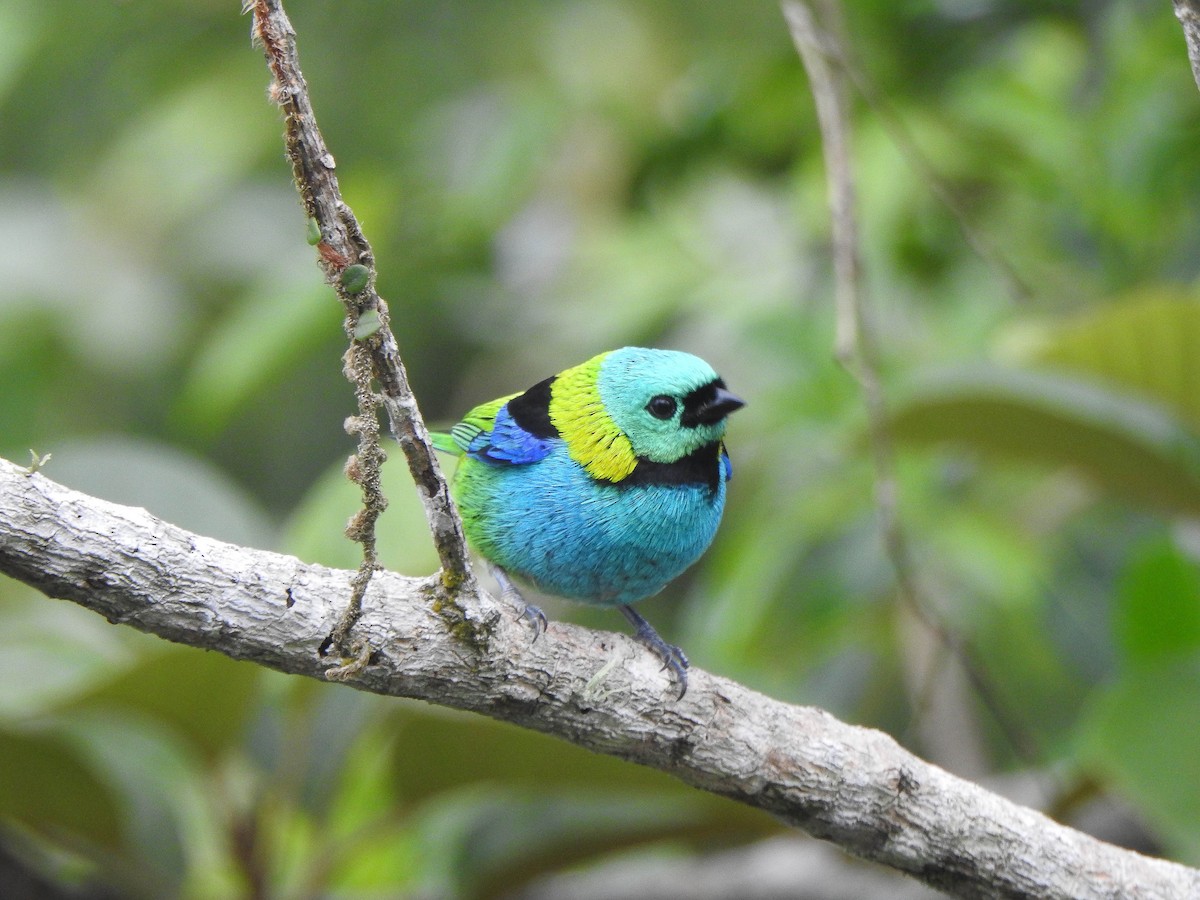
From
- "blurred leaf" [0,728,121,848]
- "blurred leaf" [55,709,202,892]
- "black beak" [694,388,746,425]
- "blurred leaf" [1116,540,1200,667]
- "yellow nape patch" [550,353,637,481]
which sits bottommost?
"blurred leaf" [0,728,121,848]

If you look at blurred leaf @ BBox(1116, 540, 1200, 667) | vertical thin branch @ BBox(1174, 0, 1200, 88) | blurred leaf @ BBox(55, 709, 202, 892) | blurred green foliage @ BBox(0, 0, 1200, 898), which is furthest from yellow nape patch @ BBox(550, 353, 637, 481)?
blurred leaf @ BBox(1116, 540, 1200, 667)

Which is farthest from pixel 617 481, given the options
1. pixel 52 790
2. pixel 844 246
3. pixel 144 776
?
pixel 144 776

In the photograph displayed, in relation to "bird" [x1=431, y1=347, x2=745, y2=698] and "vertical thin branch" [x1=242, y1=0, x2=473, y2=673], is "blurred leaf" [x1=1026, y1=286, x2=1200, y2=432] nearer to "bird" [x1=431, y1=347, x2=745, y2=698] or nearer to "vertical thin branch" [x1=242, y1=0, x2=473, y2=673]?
"bird" [x1=431, y1=347, x2=745, y2=698]

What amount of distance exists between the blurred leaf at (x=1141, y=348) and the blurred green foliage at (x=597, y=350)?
1 cm

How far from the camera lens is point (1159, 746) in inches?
119

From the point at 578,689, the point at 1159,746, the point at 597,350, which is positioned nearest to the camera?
the point at 578,689

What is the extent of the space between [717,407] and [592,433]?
0.23 meters

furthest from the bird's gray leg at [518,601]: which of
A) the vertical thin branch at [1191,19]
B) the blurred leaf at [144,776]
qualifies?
the vertical thin branch at [1191,19]

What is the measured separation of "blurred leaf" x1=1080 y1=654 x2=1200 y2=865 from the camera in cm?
291

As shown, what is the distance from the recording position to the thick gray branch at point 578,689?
1.68 metres

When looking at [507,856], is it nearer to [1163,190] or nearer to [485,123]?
[1163,190]

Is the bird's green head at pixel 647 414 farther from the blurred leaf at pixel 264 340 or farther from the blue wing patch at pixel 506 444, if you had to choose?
the blurred leaf at pixel 264 340

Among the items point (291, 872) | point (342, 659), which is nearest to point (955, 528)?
point (291, 872)

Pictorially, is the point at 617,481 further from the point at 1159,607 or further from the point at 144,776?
the point at 1159,607
